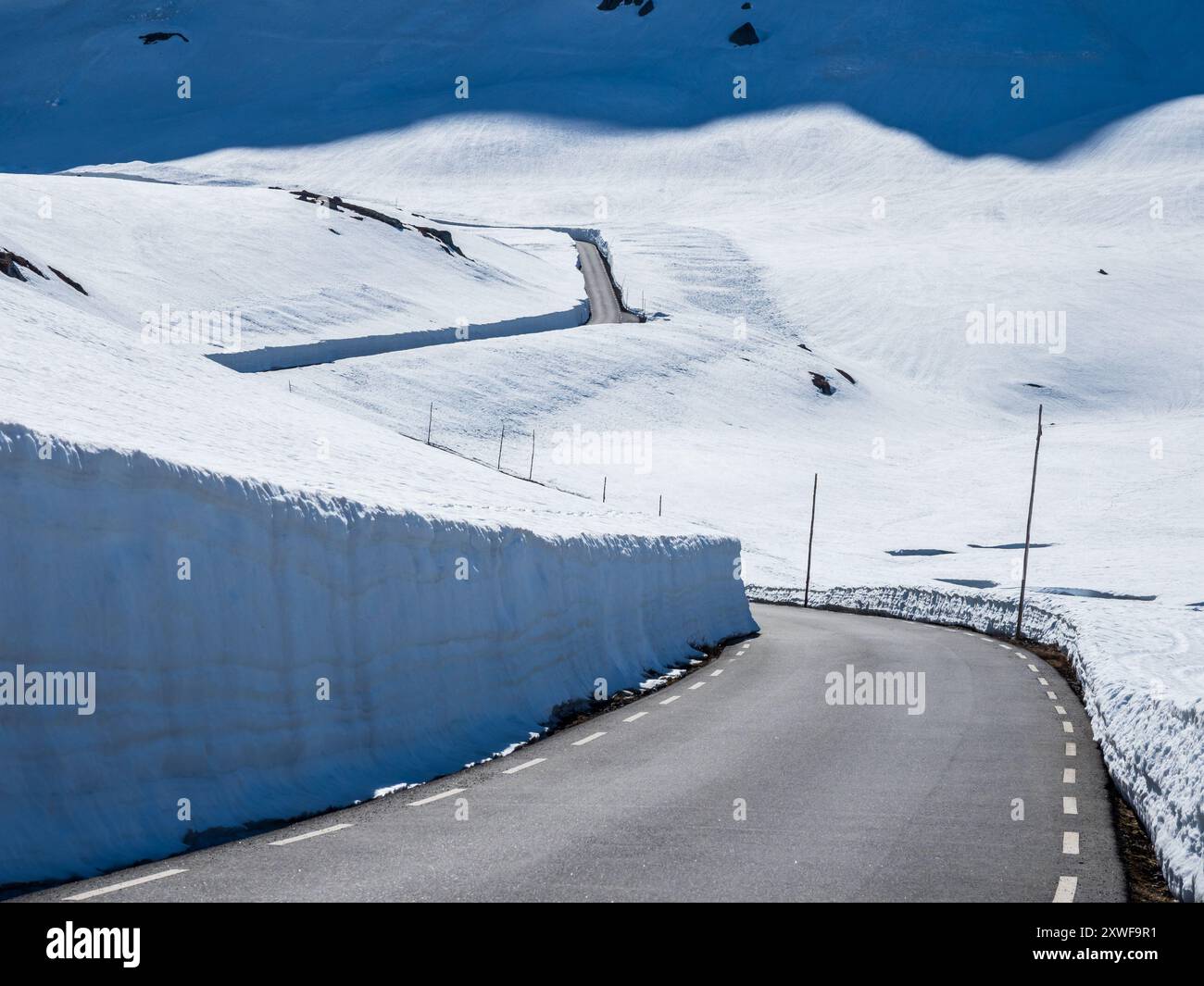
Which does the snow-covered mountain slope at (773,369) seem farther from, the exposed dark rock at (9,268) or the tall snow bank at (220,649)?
the exposed dark rock at (9,268)

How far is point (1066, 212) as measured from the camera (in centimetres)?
14362

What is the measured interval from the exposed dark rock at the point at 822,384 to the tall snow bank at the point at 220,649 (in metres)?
72.4

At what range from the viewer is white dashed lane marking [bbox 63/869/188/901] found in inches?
320

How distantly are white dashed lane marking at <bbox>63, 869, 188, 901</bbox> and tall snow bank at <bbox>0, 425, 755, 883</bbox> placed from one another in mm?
447

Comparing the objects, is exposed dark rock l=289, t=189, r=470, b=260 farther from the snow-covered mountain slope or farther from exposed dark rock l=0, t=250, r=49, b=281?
exposed dark rock l=0, t=250, r=49, b=281

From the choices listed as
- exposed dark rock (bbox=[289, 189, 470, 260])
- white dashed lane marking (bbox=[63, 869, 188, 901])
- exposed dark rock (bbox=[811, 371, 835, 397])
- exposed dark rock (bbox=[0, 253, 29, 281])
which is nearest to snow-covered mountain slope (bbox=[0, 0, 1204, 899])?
exposed dark rock (bbox=[811, 371, 835, 397])

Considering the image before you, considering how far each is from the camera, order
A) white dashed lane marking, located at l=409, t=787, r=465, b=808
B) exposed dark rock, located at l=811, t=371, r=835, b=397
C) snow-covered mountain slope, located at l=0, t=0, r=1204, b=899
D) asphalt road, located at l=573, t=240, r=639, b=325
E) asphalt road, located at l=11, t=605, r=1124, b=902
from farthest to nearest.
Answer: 1. asphalt road, located at l=573, t=240, r=639, b=325
2. exposed dark rock, located at l=811, t=371, r=835, b=397
3. snow-covered mountain slope, located at l=0, t=0, r=1204, b=899
4. white dashed lane marking, located at l=409, t=787, r=465, b=808
5. asphalt road, located at l=11, t=605, r=1124, b=902

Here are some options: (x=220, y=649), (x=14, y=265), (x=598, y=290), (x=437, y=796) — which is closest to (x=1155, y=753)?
(x=437, y=796)

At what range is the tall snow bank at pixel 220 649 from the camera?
9.31 meters

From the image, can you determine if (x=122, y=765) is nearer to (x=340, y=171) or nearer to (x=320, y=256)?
(x=320, y=256)

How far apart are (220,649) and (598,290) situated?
97984 millimetres

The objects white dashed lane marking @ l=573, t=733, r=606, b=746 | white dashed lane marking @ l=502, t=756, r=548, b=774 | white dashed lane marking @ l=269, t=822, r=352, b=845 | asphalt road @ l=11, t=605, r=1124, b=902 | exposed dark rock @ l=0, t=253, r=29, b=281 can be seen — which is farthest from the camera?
exposed dark rock @ l=0, t=253, r=29, b=281

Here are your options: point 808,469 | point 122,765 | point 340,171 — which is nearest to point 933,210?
point 340,171

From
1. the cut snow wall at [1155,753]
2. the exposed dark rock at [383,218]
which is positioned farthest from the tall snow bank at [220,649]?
the exposed dark rock at [383,218]
